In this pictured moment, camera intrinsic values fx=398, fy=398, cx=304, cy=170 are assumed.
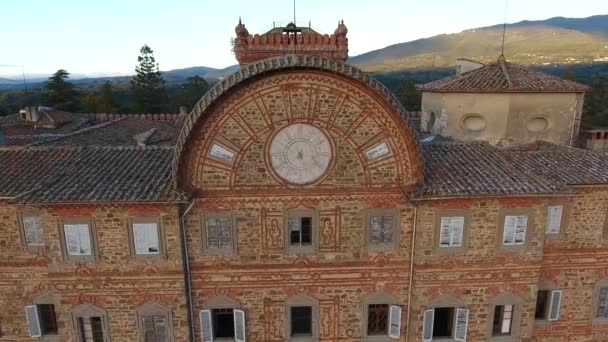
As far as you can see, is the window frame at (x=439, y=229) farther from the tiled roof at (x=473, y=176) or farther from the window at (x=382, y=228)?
the window at (x=382, y=228)

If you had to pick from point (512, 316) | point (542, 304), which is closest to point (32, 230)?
point (512, 316)

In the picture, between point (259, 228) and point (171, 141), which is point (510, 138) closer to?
point (259, 228)

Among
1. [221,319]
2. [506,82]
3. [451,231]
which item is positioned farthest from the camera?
[506,82]

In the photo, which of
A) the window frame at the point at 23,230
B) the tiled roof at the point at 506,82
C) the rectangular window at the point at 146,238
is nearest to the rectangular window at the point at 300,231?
the rectangular window at the point at 146,238

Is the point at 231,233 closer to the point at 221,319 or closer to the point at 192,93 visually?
the point at 221,319

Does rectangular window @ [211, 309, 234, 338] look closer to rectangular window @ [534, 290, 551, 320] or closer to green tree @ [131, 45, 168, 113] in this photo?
rectangular window @ [534, 290, 551, 320]

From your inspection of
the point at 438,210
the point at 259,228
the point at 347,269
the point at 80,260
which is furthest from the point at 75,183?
the point at 438,210
